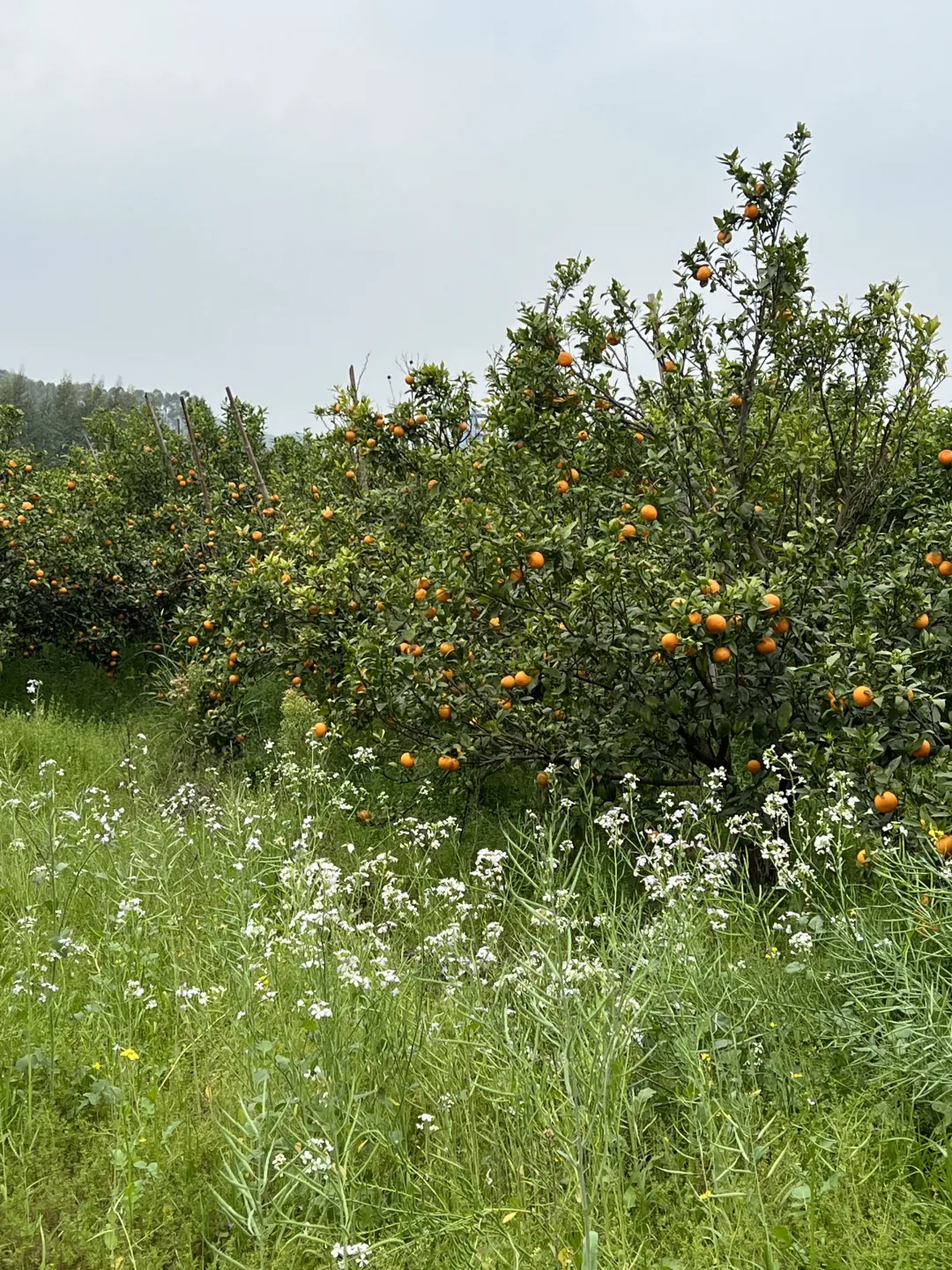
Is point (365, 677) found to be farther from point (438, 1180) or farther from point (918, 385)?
point (918, 385)

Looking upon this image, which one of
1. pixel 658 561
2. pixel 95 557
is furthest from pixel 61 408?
pixel 658 561

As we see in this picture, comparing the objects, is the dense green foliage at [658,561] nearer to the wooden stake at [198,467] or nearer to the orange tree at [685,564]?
the orange tree at [685,564]

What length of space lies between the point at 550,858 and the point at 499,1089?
23.4 inches

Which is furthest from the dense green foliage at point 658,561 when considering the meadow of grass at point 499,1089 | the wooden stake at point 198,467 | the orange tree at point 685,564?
the wooden stake at point 198,467

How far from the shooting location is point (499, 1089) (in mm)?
2111

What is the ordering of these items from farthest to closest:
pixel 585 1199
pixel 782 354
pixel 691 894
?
pixel 782 354
pixel 691 894
pixel 585 1199

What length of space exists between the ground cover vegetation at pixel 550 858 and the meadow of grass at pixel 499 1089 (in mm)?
16

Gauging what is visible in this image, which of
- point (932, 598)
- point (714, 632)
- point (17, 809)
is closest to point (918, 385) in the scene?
point (932, 598)

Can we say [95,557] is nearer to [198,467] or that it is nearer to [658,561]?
[198,467]

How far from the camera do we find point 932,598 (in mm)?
3471

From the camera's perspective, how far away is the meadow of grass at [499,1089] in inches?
71.2

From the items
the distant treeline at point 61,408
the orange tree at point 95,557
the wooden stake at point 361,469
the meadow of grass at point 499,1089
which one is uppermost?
the distant treeline at point 61,408

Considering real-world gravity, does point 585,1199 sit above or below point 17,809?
above

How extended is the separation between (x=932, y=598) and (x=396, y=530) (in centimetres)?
357
